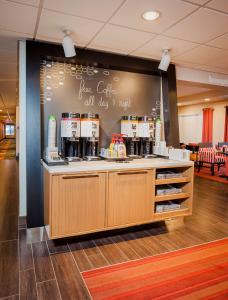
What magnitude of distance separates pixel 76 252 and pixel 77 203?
53 centimetres

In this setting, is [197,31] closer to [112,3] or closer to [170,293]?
[112,3]

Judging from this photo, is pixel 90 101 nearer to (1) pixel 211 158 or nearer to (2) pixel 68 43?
(2) pixel 68 43

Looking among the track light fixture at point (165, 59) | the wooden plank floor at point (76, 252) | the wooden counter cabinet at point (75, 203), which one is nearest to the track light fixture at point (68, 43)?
the track light fixture at point (165, 59)

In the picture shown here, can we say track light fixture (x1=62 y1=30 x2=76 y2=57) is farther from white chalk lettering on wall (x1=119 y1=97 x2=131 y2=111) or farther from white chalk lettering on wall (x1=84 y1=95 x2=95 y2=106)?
white chalk lettering on wall (x1=119 y1=97 x2=131 y2=111)

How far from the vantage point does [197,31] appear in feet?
8.11

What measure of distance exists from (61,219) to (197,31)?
8.08 feet

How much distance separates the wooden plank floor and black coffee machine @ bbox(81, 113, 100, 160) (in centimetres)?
101

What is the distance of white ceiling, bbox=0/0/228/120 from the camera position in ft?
6.51

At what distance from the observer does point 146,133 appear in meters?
3.13

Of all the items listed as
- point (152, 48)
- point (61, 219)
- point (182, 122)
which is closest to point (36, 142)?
point (61, 219)

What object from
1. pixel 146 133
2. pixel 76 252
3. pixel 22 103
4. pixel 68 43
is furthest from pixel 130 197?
pixel 68 43

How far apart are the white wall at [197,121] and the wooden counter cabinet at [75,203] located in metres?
8.00

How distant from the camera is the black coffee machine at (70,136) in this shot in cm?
271

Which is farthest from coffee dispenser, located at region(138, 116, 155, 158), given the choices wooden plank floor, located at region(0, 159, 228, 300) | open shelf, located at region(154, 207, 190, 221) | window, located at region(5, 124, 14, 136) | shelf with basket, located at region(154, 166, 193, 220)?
window, located at region(5, 124, 14, 136)
